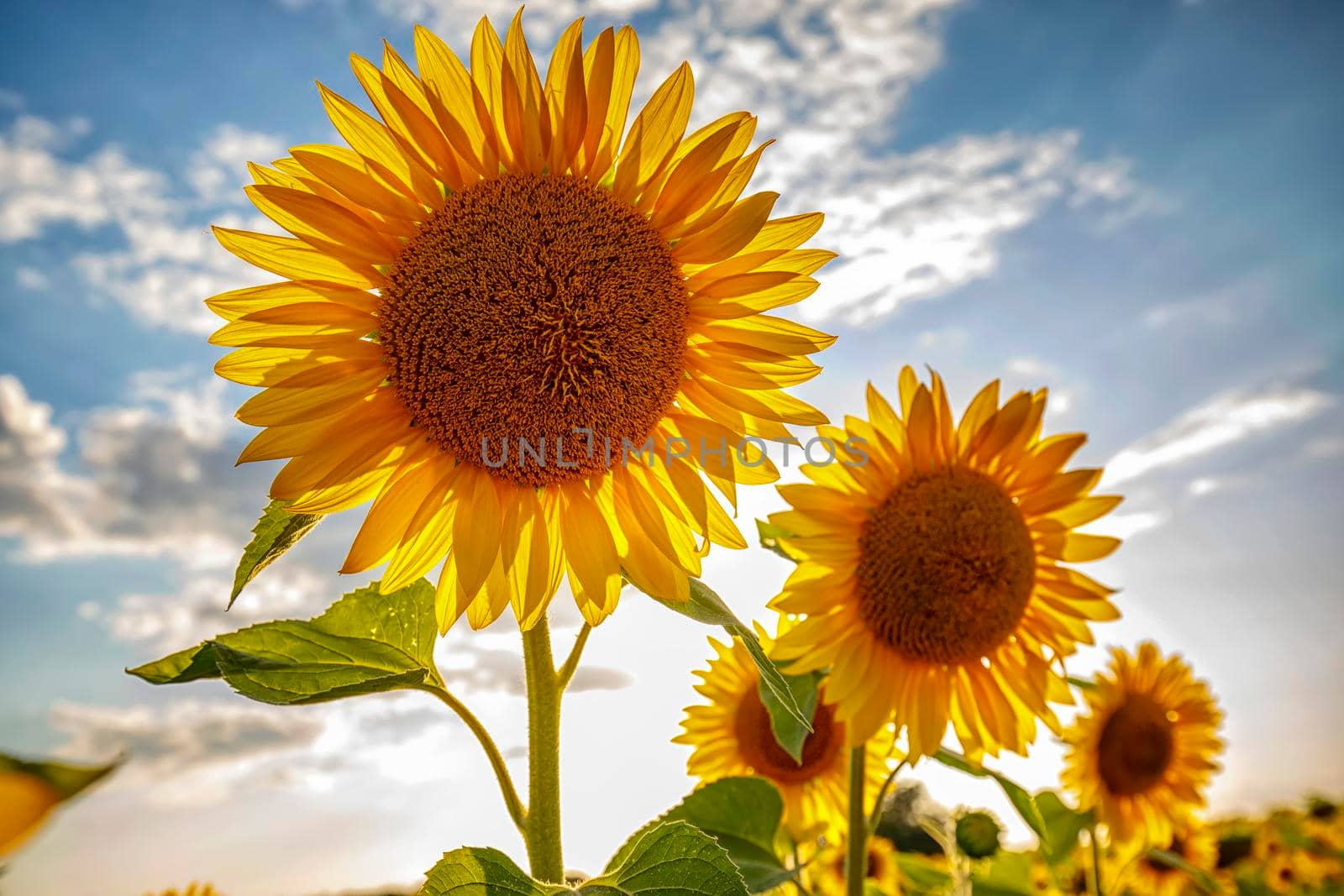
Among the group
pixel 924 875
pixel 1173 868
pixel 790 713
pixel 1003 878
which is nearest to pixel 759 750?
pixel 790 713

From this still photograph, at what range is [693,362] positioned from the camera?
2270 millimetres

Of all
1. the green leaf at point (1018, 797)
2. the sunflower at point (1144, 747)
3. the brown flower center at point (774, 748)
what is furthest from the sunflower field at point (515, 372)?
the sunflower at point (1144, 747)

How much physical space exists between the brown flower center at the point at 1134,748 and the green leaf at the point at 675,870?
3.46 m

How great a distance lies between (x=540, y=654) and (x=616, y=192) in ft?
3.56

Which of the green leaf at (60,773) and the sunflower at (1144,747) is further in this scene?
the sunflower at (1144,747)

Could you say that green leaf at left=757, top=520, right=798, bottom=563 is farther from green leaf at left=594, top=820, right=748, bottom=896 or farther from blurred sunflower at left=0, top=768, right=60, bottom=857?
blurred sunflower at left=0, top=768, right=60, bottom=857

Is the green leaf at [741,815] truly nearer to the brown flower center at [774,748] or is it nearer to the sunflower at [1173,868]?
the brown flower center at [774,748]

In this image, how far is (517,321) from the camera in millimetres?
2020

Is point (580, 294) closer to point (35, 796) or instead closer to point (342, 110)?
point (342, 110)

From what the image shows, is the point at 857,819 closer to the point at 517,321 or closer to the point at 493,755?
the point at 493,755

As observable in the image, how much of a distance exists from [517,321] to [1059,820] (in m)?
3.81

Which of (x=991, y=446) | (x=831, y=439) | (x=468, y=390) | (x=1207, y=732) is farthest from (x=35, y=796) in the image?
(x=1207, y=732)

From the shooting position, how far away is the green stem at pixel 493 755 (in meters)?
2.04

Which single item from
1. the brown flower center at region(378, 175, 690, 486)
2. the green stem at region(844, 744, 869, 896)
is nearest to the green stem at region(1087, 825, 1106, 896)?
the green stem at region(844, 744, 869, 896)
